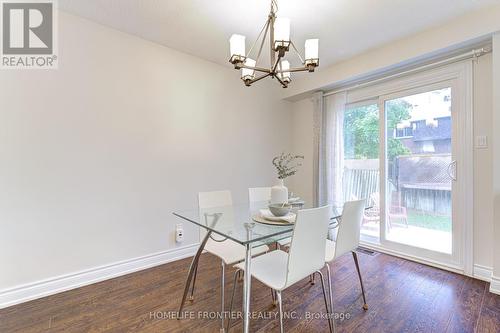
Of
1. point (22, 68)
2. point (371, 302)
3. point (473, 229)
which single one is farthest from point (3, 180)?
point (473, 229)

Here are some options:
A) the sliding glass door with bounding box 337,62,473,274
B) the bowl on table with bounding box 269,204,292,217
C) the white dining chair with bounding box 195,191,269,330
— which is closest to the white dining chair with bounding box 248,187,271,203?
the white dining chair with bounding box 195,191,269,330

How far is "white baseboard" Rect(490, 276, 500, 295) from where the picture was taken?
1.90 m

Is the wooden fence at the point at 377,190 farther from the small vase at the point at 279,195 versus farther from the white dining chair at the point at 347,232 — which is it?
the small vase at the point at 279,195

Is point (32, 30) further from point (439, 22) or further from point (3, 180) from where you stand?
point (439, 22)

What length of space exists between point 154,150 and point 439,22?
3.09 meters

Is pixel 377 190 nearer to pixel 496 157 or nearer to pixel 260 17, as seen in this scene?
pixel 496 157

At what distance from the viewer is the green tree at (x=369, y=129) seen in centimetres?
275

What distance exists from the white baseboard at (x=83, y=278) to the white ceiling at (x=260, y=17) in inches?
91.5

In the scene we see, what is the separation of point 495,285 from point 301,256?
199 centimetres

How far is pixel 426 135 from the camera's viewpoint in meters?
2.54

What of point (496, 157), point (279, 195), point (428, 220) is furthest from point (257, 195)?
point (496, 157)

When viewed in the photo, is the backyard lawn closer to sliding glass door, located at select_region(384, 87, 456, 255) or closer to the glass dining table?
sliding glass door, located at select_region(384, 87, 456, 255)

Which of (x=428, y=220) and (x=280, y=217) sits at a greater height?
(x=280, y=217)

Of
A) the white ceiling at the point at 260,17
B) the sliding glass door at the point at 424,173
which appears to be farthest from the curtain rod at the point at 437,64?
the white ceiling at the point at 260,17
